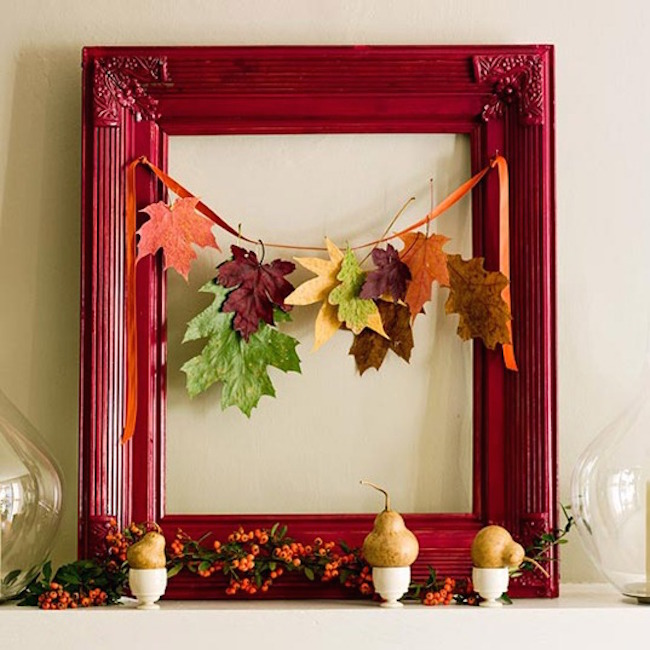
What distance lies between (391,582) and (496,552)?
125 millimetres

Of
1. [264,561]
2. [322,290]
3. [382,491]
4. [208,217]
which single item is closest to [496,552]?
[382,491]

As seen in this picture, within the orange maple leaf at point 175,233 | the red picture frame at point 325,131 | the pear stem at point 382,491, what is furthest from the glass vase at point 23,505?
the pear stem at point 382,491

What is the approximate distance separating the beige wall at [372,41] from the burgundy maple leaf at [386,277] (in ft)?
0.72

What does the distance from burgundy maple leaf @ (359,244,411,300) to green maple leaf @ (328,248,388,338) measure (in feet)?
0.04

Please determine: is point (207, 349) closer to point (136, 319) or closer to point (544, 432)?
point (136, 319)

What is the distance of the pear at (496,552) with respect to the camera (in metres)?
1.36

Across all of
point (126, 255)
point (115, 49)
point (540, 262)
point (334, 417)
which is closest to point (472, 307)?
point (540, 262)

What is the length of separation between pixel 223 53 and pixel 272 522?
0.59 m

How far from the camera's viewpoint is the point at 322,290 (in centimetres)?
148

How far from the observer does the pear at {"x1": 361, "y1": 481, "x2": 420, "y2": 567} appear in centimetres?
135

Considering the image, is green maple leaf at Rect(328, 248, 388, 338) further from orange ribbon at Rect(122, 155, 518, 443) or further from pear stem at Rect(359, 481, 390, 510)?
pear stem at Rect(359, 481, 390, 510)

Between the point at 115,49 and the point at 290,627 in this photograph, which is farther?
the point at 115,49

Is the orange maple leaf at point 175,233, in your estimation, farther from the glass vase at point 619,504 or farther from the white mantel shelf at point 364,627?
the glass vase at point 619,504

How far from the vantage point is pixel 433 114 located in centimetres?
151
